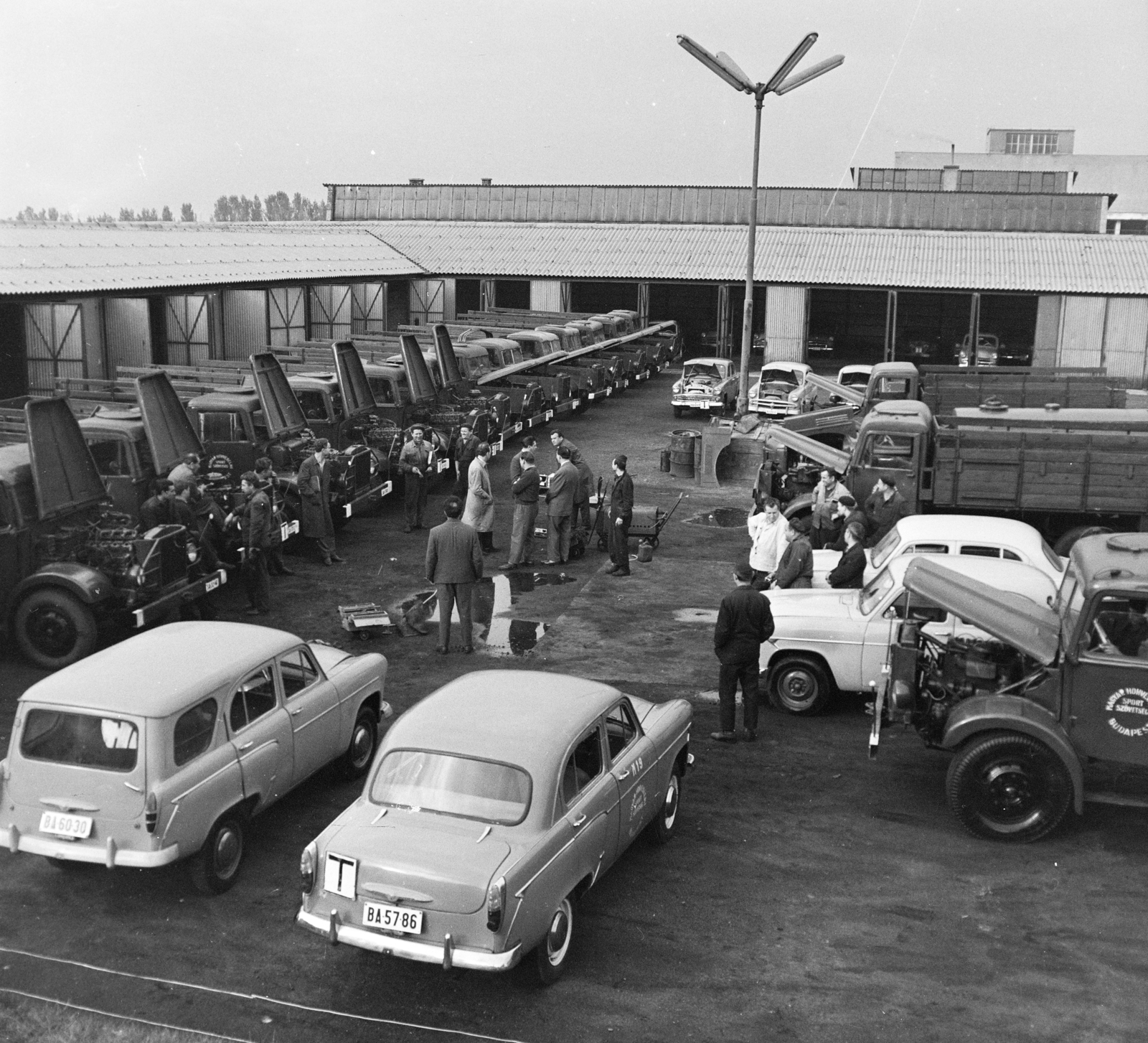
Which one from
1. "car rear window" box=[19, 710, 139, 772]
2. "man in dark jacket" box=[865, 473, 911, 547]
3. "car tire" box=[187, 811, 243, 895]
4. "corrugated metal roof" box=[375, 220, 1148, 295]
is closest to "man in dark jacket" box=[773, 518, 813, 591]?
"man in dark jacket" box=[865, 473, 911, 547]

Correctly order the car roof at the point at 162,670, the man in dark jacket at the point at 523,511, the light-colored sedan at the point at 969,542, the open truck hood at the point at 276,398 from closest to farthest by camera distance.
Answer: the car roof at the point at 162,670 → the light-colored sedan at the point at 969,542 → the man in dark jacket at the point at 523,511 → the open truck hood at the point at 276,398

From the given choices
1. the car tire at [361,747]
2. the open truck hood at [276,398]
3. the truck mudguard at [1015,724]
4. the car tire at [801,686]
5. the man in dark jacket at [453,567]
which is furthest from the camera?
the open truck hood at [276,398]

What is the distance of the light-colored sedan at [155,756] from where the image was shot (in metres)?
7.51

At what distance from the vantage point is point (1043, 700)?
8750 millimetres

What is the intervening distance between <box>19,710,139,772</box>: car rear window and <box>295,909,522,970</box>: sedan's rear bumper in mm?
1719

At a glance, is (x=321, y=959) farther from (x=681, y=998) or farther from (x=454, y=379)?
(x=454, y=379)

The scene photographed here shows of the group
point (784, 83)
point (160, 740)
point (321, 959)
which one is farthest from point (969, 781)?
point (784, 83)

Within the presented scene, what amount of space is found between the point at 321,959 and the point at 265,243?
112 ft

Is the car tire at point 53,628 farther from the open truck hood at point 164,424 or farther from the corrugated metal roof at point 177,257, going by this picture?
the corrugated metal roof at point 177,257

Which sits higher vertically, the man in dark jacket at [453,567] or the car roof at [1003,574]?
the car roof at [1003,574]

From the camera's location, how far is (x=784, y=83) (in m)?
22.1

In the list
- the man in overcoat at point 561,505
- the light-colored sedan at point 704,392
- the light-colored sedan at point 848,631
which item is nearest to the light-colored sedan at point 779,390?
the light-colored sedan at point 704,392

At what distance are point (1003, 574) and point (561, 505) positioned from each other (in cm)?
670

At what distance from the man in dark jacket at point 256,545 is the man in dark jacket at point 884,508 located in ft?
23.4
